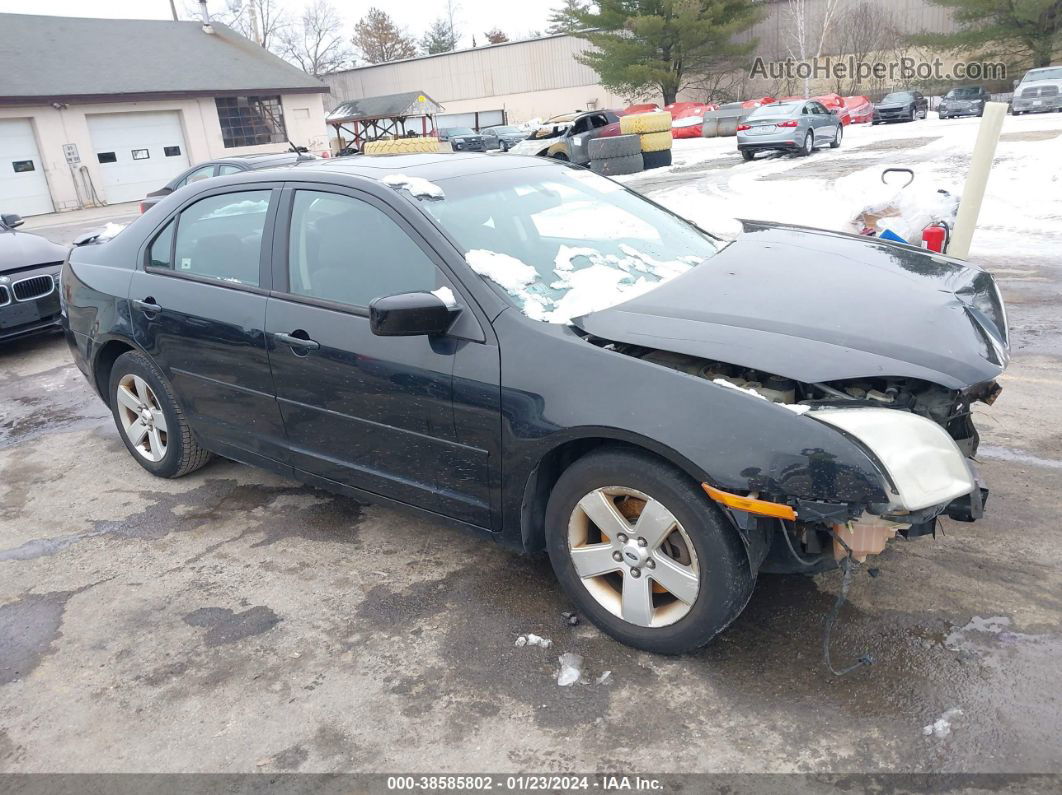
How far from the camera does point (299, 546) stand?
3910mm

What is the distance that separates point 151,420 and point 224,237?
4.20 ft

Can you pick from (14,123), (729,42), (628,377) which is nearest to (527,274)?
(628,377)

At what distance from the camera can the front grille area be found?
25.2ft

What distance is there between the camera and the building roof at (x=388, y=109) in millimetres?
38062

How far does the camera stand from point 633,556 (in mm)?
2824

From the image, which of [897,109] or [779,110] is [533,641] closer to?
[779,110]

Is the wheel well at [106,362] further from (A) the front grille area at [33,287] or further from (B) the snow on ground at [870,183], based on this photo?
(A) the front grille area at [33,287]

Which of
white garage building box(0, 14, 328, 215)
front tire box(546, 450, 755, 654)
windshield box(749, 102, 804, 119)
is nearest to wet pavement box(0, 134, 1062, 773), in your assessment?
front tire box(546, 450, 755, 654)

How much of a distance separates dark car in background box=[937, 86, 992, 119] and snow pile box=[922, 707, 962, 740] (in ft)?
107

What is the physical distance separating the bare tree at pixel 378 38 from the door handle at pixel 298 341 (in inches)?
3128

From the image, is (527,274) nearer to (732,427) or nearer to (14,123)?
(732,427)

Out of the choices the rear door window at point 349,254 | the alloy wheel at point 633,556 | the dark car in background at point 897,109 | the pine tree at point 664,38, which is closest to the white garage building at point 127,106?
the pine tree at point 664,38

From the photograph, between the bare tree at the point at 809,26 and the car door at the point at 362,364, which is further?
the bare tree at the point at 809,26

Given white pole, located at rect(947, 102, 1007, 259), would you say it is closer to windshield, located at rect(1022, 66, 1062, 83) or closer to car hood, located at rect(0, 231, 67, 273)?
car hood, located at rect(0, 231, 67, 273)
